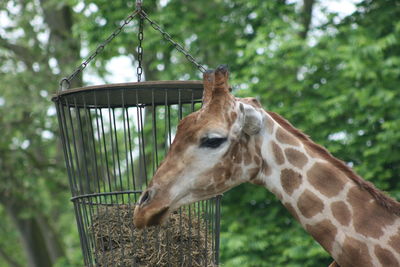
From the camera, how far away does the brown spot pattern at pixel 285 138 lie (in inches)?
132

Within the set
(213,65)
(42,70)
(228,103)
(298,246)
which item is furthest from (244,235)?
(228,103)

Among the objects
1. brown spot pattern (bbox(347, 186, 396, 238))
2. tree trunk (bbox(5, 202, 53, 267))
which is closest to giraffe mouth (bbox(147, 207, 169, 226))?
brown spot pattern (bbox(347, 186, 396, 238))

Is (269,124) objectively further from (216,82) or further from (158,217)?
Answer: (158,217)

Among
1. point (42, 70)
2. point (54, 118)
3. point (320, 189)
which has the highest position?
point (320, 189)

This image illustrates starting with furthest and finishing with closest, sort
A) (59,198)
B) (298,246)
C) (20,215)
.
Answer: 1. (59,198)
2. (20,215)
3. (298,246)

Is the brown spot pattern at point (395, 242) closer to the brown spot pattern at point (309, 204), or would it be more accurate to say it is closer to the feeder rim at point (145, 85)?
the brown spot pattern at point (309, 204)

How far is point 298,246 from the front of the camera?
29.6 ft

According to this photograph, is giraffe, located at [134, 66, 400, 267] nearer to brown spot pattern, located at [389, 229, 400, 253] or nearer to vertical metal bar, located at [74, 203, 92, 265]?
brown spot pattern, located at [389, 229, 400, 253]

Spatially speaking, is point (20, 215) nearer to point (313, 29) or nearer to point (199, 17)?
point (199, 17)

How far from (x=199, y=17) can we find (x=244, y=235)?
14.2 ft

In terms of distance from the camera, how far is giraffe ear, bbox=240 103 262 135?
3250 millimetres

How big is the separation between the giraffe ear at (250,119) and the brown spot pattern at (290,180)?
0.27 m

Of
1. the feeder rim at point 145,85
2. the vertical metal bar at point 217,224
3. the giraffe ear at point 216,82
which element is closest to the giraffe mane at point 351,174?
the giraffe ear at point 216,82

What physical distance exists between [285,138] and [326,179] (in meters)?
0.30
